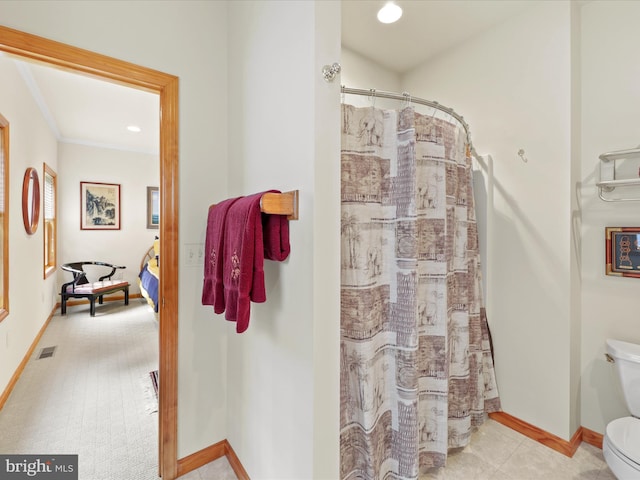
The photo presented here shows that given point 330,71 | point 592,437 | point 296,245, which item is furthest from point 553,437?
point 330,71

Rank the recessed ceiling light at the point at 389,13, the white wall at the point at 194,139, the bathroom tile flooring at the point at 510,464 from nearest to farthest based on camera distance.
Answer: the white wall at the point at 194,139
the bathroom tile flooring at the point at 510,464
the recessed ceiling light at the point at 389,13

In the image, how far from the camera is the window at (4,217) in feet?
7.32

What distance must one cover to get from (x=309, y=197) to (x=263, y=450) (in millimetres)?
1155

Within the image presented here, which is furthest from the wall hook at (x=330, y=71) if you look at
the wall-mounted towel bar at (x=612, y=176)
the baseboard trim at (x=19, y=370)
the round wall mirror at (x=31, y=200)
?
the round wall mirror at (x=31, y=200)

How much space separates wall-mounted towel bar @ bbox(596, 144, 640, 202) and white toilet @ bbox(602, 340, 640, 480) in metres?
0.80

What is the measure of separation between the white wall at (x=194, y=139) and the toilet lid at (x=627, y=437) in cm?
188

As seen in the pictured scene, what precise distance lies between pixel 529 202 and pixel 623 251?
53 cm

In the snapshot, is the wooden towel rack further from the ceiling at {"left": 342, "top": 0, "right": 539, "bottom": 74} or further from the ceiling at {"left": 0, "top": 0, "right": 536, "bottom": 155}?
the ceiling at {"left": 342, "top": 0, "right": 539, "bottom": 74}

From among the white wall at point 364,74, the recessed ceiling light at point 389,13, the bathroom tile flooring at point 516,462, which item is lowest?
the bathroom tile flooring at point 516,462

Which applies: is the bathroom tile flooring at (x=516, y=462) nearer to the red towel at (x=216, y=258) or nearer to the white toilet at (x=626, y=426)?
the white toilet at (x=626, y=426)

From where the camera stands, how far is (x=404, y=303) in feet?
4.71

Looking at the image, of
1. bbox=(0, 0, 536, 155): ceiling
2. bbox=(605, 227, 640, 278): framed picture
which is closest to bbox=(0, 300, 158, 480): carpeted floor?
bbox=(0, 0, 536, 155): ceiling

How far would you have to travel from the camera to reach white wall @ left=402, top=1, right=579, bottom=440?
176cm

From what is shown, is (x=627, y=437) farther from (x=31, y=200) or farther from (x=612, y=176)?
(x=31, y=200)
